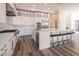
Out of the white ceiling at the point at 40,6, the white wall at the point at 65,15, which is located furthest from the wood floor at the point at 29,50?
the white ceiling at the point at 40,6

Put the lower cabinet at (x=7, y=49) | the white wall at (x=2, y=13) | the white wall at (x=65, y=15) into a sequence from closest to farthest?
the lower cabinet at (x=7, y=49) < the white wall at (x=2, y=13) < the white wall at (x=65, y=15)

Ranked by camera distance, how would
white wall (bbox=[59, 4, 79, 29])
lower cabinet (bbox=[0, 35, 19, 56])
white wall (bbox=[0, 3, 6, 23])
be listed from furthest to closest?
white wall (bbox=[59, 4, 79, 29])
white wall (bbox=[0, 3, 6, 23])
lower cabinet (bbox=[0, 35, 19, 56])

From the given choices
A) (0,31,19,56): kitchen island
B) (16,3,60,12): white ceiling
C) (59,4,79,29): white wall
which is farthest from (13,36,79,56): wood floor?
(16,3,60,12): white ceiling

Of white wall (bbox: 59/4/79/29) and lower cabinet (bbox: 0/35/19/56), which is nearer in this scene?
lower cabinet (bbox: 0/35/19/56)

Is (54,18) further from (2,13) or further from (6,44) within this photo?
(6,44)

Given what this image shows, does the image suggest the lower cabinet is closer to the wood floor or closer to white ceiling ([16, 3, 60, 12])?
the wood floor

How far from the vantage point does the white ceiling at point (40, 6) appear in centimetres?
184

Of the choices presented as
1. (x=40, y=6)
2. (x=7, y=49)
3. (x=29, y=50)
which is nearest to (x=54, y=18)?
(x=40, y=6)

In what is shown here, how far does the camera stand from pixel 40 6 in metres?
1.89

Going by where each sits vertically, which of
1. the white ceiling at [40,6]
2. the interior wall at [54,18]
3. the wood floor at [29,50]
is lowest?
the wood floor at [29,50]

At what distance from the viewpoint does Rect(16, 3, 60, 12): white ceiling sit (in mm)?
1837

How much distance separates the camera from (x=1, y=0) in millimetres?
1656

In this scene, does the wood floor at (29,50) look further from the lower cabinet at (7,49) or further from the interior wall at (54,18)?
the interior wall at (54,18)

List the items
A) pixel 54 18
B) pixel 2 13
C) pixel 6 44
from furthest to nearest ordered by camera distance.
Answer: pixel 54 18
pixel 2 13
pixel 6 44
